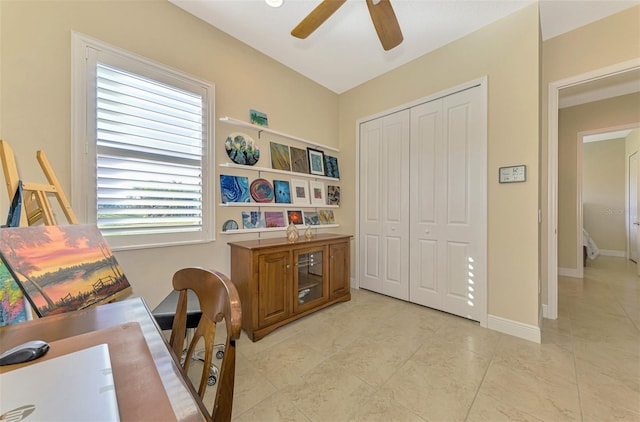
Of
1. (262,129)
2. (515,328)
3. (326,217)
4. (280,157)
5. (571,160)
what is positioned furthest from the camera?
(571,160)

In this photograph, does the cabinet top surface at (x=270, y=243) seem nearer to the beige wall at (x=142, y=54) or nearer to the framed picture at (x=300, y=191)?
the beige wall at (x=142, y=54)

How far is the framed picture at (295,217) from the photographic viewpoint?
3.02m

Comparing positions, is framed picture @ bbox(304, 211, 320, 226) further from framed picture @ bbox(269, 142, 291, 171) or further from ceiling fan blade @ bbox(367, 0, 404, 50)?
ceiling fan blade @ bbox(367, 0, 404, 50)

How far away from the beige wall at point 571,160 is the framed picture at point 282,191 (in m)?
4.53

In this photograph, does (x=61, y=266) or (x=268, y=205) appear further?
(x=268, y=205)

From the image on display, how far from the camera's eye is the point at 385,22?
1.68 m

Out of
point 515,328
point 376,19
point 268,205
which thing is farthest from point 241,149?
point 515,328

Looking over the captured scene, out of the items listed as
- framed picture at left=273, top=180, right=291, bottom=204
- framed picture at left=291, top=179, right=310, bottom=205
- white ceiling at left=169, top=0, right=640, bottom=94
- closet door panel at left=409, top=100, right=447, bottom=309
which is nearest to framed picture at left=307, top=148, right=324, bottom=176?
framed picture at left=291, top=179, right=310, bottom=205

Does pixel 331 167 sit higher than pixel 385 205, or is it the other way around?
pixel 331 167

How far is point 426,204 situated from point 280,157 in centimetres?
178

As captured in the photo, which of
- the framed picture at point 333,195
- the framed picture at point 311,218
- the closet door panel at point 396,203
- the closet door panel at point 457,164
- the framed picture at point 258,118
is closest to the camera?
the closet door panel at point 457,164

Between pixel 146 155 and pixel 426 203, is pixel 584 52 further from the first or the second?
pixel 146 155

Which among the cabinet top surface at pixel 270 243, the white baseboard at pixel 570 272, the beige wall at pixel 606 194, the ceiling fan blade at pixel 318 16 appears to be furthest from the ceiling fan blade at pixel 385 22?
the beige wall at pixel 606 194

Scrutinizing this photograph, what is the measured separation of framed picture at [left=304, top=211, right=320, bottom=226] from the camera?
3.21 meters
